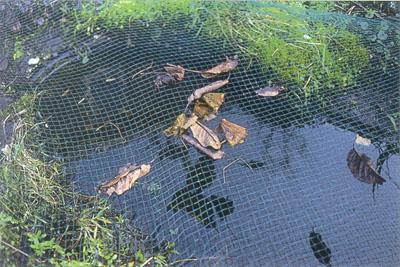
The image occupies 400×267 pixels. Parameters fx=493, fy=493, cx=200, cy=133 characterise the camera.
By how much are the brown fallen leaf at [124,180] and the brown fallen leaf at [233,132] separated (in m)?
0.41

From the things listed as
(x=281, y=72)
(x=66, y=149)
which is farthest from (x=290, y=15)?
(x=66, y=149)

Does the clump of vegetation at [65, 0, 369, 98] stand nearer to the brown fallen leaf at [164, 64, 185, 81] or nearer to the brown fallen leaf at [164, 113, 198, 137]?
the brown fallen leaf at [164, 64, 185, 81]

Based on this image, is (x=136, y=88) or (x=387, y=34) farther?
(x=387, y=34)

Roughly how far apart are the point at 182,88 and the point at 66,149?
65 cm

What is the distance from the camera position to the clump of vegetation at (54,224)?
6.49ft

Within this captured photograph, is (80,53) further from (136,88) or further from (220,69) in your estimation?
(220,69)

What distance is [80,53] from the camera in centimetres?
277

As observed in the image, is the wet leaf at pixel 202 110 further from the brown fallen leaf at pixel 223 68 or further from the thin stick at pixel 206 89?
the brown fallen leaf at pixel 223 68

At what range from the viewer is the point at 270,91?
254 cm

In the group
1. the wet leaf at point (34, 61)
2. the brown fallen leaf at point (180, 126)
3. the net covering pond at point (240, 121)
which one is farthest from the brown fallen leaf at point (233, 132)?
the wet leaf at point (34, 61)

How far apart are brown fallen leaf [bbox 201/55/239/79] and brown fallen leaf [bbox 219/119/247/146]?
12.2 inches

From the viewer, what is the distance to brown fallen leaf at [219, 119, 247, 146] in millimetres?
2336

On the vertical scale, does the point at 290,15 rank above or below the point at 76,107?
above

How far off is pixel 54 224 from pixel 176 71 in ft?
3.26
